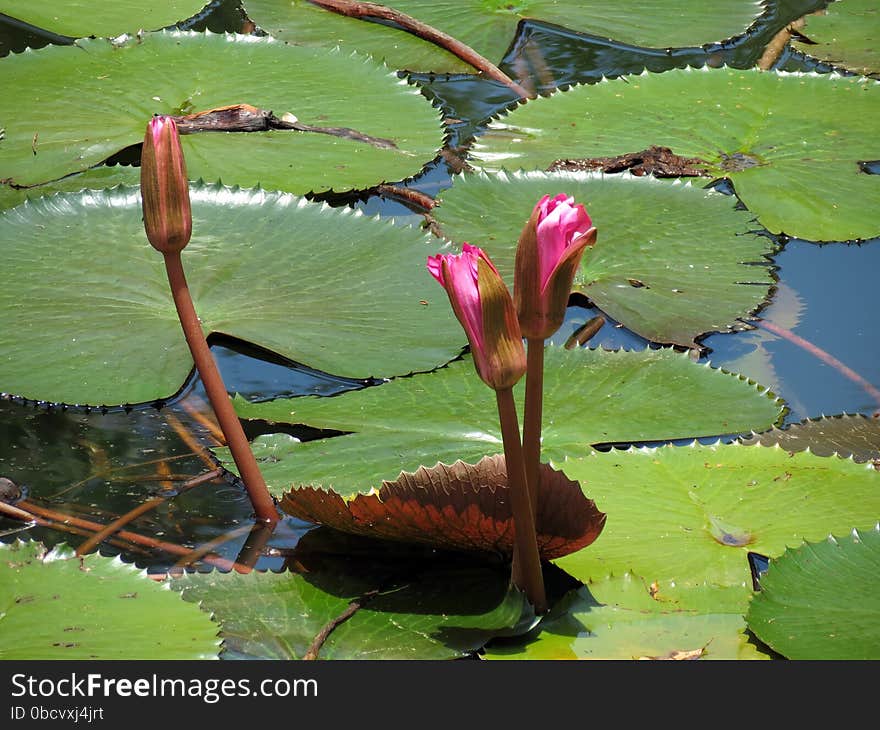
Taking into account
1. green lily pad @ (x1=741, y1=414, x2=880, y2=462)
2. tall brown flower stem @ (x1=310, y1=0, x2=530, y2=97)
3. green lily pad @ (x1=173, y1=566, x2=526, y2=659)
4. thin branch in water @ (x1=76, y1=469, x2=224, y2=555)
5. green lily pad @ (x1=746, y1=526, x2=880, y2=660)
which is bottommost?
thin branch in water @ (x1=76, y1=469, x2=224, y2=555)

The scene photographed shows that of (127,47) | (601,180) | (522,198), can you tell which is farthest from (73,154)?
(601,180)

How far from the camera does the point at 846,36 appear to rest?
3.66 meters

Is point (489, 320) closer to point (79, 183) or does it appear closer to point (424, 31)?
point (79, 183)

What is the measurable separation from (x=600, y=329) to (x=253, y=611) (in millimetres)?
1122

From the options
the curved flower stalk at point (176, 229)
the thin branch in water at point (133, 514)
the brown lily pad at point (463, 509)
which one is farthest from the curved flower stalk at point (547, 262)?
the thin branch in water at point (133, 514)

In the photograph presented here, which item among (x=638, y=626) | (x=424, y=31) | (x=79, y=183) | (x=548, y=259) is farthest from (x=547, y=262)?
(x=424, y=31)

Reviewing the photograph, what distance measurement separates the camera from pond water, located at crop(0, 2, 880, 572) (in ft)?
5.68

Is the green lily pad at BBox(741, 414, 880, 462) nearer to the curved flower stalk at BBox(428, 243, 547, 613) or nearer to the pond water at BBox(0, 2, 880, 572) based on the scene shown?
the pond water at BBox(0, 2, 880, 572)

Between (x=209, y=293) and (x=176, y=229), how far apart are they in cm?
79

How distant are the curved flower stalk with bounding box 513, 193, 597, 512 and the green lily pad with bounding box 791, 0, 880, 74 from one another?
2.61 meters

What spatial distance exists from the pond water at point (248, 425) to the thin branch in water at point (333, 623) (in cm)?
19

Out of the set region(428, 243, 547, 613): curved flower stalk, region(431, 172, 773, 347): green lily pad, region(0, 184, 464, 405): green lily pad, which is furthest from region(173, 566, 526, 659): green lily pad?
region(431, 172, 773, 347): green lily pad
